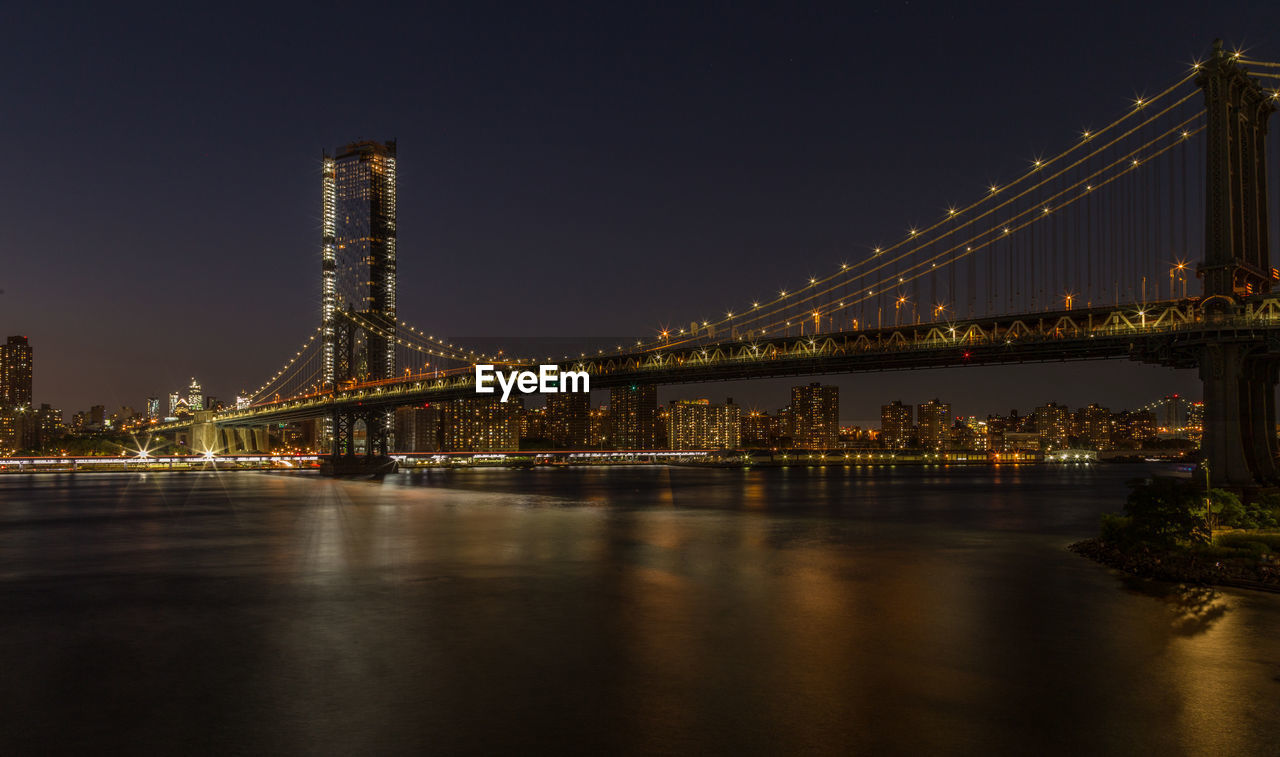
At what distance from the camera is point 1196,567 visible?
2166 cm

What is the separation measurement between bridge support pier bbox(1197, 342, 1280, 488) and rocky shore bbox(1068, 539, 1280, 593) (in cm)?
1295

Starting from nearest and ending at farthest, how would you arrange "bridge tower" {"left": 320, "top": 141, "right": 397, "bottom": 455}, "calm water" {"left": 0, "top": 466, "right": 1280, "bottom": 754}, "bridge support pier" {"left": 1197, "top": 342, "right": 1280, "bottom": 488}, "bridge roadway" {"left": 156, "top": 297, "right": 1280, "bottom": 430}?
"calm water" {"left": 0, "top": 466, "right": 1280, "bottom": 754}
"bridge support pier" {"left": 1197, "top": 342, "right": 1280, "bottom": 488}
"bridge roadway" {"left": 156, "top": 297, "right": 1280, "bottom": 430}
"bridge tower" {"left": 320, "top": 141, "right": 397, "bottom": 455}

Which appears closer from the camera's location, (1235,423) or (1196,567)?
(1196,567)

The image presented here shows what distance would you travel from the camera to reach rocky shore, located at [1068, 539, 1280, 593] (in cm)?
2038

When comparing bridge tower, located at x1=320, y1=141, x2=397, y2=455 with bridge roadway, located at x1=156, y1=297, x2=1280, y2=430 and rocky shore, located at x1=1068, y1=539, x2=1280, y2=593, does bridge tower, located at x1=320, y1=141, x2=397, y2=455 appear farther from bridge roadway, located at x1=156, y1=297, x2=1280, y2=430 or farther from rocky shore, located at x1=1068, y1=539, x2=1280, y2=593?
rocky shore, located at x1=1068, y1=539, x2=1280, y2=593

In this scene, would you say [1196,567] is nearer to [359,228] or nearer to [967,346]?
[967,346]

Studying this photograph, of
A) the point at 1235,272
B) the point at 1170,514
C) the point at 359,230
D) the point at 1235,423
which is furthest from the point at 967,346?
the point at 359,230

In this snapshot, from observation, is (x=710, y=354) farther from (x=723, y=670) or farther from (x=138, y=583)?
(x=723, y=670)

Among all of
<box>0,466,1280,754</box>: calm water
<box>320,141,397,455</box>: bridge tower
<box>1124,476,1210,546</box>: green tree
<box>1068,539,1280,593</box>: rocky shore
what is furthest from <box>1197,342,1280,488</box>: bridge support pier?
<box>320,141,397,455</box>: bridge tower

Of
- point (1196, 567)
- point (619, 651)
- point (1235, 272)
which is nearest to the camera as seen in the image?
point (619, 651)

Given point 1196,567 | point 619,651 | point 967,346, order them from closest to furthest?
point 619,651 → point 1196,567 → point 967,346

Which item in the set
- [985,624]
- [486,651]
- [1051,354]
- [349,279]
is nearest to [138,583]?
[486,651]

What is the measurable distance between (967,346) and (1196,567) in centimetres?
2993

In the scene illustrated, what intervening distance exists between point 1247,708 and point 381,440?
371 ft
